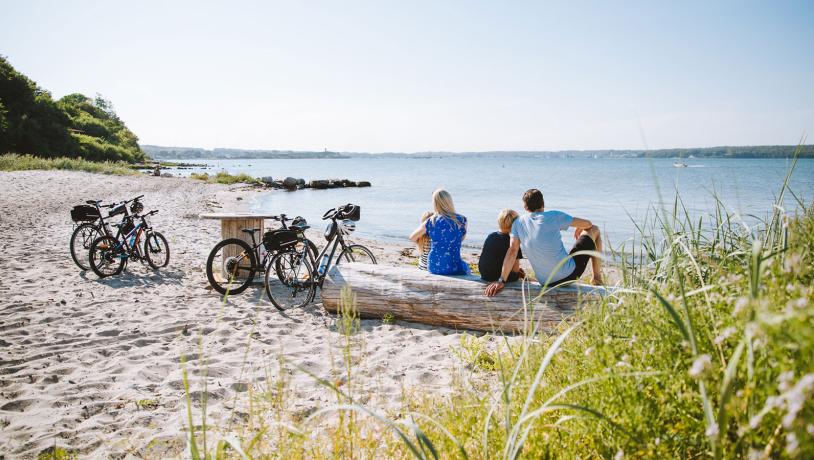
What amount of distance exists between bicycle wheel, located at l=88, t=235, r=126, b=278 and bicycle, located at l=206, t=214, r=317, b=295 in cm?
169

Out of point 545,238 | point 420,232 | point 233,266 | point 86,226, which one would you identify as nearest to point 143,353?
point 233,266

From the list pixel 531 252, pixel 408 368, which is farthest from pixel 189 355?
pixel 531 252

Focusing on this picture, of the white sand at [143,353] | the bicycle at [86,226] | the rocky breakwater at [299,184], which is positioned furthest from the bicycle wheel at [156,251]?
the rocky breakwater at [299,184]

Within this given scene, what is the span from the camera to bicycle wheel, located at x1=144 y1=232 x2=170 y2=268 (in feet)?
26.0

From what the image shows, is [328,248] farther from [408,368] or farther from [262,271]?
[408,368]

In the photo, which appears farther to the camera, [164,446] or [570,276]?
[570,276]

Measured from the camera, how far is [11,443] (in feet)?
9.76

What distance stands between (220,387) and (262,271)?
3.22 meters

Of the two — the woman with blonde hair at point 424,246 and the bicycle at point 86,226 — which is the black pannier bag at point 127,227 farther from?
the woman with blonde hair at point 424,246

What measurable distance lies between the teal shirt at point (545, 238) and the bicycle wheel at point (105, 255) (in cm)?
637

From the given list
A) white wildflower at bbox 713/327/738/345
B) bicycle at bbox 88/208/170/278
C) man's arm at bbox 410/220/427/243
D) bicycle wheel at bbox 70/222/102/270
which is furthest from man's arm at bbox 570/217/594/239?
bicycle wheel at bbox 70/222/102/270

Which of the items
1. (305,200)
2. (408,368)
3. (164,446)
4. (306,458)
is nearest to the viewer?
(306,458)

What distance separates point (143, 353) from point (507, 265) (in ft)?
12.5

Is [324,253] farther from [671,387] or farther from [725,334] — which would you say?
[725,334]
